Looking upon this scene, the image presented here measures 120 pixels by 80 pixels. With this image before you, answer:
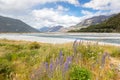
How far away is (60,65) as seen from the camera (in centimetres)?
483

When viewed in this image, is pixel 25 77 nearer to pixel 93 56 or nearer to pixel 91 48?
pixel 93 56

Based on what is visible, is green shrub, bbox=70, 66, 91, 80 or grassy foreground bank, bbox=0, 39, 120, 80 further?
green shrub, bbox=70, 66, 91, 80

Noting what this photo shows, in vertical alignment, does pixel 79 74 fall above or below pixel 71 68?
below

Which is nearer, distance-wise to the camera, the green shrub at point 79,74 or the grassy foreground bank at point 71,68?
the grassy foreground bank at point 71,68

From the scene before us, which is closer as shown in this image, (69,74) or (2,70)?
(69,74)

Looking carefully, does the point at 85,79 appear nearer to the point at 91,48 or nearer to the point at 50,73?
the point at 50,73

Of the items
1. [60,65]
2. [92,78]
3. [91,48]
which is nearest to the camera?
[60,65]

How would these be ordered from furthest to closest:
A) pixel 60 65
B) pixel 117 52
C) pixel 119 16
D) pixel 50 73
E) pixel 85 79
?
pixel 119 16
pixel 117 52
pixel 85 79
pixel 60 65
pixel 50 73

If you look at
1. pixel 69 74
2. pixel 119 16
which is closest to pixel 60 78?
pixel 69 74

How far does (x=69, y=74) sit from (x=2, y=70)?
3603 millimetres

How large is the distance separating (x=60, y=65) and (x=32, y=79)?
2.15 feet

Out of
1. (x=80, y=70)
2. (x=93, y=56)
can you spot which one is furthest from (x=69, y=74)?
(x=93, y=56)

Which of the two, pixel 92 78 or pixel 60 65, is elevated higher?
pixel 60 65

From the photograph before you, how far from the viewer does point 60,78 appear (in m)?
4.68
